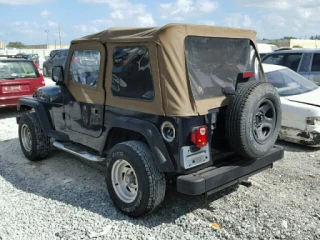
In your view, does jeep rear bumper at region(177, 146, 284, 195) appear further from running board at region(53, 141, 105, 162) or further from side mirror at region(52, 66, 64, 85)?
side mirror at region(52, 66, 64, 85)

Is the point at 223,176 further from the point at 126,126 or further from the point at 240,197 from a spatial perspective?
the point at 126,126

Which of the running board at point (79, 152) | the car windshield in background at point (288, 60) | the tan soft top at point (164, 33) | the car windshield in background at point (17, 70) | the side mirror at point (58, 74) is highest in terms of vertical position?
the tan soft top at point (164, 33)

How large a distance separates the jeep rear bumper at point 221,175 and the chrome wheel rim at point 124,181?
657mm

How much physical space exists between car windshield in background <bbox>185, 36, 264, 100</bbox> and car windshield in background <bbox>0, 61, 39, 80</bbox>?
7002 mm

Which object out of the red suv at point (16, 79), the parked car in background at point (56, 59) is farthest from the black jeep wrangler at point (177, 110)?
the parked car in background at point (56, 59)

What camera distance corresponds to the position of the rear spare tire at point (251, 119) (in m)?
3.32

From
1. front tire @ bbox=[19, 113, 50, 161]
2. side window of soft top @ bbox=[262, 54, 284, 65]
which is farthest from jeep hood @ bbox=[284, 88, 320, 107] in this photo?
front tire @ bbox=[19, 113, 50, 161]

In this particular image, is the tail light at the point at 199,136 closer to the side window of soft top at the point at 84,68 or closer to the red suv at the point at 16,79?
the side window of soft top at the point at 84,68

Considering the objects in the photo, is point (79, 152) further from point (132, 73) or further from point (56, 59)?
point (56, 59)

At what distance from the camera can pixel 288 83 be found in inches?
253

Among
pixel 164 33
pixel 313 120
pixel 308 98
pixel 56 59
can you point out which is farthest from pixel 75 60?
pixel 56 59

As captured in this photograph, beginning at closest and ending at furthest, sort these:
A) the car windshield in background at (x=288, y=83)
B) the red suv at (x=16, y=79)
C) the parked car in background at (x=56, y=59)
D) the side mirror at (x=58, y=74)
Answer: the side mirror at (x=58, y=74), the car windshield in background at (x=288, y=83), the red suv at (x=16, y=79), the parked car in background at (x=56, y=59)

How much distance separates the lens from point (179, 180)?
10.7 ft

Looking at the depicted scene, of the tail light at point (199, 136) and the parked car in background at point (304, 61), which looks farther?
the parked car in background at point (304, 61)
